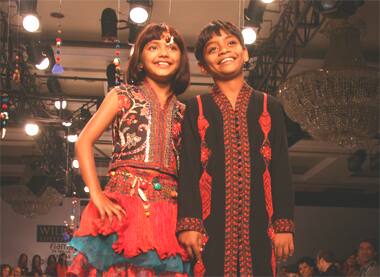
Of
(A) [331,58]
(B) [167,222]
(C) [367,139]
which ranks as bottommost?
(B) [167,222]

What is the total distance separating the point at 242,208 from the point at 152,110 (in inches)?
19.3

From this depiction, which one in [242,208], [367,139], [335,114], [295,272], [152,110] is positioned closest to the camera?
[242,208]

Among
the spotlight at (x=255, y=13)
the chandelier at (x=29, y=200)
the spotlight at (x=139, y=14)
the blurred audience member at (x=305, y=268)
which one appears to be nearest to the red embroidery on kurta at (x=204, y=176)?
the spotlight at (x=139, y=14)

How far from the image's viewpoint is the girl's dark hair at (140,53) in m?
2.46

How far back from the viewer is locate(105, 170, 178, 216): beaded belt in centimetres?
228

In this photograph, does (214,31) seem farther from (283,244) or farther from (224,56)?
(283,244)

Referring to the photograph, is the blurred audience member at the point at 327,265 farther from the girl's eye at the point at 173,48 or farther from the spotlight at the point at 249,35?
the girl's eye at the point at 173,48

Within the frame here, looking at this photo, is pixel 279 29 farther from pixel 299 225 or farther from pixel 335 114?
pixel 299 225

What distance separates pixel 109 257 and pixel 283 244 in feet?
1.87

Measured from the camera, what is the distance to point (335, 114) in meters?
5.62

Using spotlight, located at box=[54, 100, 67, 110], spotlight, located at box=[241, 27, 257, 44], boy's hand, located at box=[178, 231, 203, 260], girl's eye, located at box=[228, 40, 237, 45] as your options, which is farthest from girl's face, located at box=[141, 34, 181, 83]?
spotlight, located at box=[54, 100, 67, 110]

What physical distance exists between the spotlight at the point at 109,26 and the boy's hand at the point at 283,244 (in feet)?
12.4

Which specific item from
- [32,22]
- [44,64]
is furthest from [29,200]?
[32,22]

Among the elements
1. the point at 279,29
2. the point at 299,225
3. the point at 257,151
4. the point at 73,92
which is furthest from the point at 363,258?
the point at 299,225
